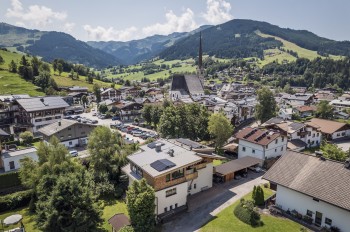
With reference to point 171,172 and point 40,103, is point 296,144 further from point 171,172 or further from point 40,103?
point 40,103

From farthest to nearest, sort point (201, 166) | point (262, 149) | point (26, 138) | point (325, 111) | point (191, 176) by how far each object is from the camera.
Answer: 1. point (325, 111)
2. point (26, 138)
3. point (262, 149)
4. point (201, 166)
5. point (191, 176)

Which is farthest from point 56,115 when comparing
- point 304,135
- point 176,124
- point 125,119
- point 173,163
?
point 304,135

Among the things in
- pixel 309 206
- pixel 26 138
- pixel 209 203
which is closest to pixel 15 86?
pixel 26 138

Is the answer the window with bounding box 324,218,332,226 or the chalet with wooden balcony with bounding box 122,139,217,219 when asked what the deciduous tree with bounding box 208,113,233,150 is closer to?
the chalet with wooden balcony with bounding box 122,139,217,219

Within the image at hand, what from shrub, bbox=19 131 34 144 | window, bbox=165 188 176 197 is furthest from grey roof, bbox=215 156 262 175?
shrub, bbox=19 131 34 144

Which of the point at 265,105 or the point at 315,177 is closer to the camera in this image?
the point at 315,177

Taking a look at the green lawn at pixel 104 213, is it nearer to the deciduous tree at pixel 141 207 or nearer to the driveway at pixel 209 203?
the deciduous tree at pixel 141 207
